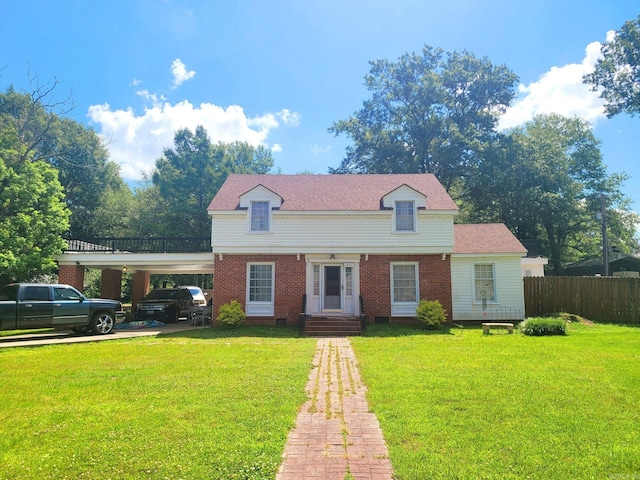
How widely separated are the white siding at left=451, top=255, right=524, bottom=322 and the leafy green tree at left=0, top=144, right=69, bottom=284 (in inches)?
691

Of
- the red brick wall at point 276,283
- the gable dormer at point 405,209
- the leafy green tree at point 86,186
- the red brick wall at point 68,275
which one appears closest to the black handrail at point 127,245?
the red brick wall at point 68,275

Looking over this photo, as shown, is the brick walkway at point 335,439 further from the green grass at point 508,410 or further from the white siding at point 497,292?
the white siding at point 497,292

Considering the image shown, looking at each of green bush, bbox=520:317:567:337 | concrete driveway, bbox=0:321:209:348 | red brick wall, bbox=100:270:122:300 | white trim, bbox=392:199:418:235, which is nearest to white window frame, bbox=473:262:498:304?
white trim, bbox=392:199:418:235

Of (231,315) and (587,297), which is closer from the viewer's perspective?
(231,315)

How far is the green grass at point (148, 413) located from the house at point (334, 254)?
6.91 metres

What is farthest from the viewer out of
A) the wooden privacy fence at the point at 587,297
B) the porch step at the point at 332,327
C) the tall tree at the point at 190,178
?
the tall tree at the point at 190,178

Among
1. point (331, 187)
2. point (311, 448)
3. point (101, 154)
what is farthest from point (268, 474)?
point (101, 154)

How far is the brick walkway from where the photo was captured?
12.4ft

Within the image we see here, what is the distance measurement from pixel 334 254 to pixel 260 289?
3457 mm

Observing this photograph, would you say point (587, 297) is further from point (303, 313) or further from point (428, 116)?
point (428, 116)

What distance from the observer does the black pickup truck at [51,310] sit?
489 inches

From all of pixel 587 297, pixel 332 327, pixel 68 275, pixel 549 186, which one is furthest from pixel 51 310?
pixel 549 186

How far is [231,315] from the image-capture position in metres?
15.9

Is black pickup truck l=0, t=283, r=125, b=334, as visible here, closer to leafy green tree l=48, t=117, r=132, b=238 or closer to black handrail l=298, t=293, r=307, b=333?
black handrail l=298, t=293, r=307, b=333
